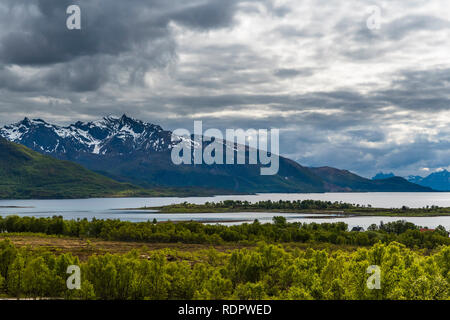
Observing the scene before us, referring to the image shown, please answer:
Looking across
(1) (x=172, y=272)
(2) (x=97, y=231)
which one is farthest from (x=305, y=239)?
(1) (x=172, y=272)

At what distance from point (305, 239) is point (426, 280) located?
4309 inches

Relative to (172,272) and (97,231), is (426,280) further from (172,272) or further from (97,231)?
(97,231)

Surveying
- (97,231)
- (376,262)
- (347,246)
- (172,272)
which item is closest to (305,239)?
(347,246)

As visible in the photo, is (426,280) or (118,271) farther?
(118,271)

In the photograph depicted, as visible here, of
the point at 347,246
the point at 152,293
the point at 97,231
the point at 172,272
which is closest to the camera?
the point at 152,293

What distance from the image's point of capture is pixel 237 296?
52.8m
